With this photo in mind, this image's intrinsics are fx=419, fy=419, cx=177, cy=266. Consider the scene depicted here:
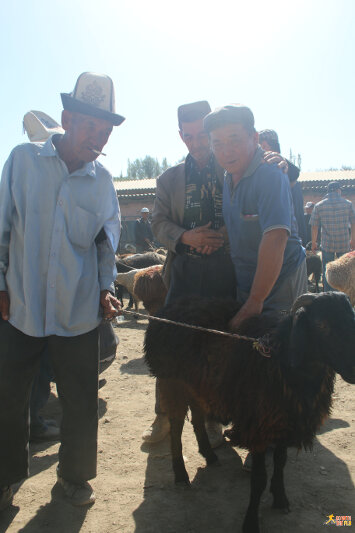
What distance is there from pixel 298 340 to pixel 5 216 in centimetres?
194

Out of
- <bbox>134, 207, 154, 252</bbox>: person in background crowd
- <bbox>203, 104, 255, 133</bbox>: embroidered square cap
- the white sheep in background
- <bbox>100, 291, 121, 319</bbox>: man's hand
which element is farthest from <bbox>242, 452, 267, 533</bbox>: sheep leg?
<bbox>134, 207, 154, 252</bbox>: person in background crowd

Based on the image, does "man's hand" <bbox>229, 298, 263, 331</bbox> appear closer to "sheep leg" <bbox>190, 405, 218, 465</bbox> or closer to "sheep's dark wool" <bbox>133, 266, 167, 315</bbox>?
"sheep leg" <bbox>190, 405, 218, 465</bbox>

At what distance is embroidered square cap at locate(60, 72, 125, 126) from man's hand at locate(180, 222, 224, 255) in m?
1.01

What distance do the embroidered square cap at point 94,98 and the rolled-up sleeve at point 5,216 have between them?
54 cm

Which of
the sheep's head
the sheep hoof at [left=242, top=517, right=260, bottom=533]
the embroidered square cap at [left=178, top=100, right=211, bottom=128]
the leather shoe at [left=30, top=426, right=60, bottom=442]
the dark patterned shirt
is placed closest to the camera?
the sheep's head

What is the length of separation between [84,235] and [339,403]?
11.0 feet

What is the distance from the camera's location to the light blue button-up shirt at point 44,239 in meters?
2.67

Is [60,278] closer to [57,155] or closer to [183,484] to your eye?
[57,155]

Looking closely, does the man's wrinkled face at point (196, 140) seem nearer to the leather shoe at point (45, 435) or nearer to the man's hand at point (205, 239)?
the man's hand at point (205, 239)

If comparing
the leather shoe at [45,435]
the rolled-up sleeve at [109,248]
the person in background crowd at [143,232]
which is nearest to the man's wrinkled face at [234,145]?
the rolled-up sleeve at [109,248]

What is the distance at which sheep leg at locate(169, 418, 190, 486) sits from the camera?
313cm

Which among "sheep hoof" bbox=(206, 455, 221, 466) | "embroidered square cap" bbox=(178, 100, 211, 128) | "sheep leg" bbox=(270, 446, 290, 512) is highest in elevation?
"embroidered square cap" bbox=(178, 100, 211, 128)

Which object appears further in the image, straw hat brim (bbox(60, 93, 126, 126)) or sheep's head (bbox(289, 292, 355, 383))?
straw hat brim (bbox(60, 93, 126, 126))

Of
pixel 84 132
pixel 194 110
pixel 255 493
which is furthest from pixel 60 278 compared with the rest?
pixel 255 493
